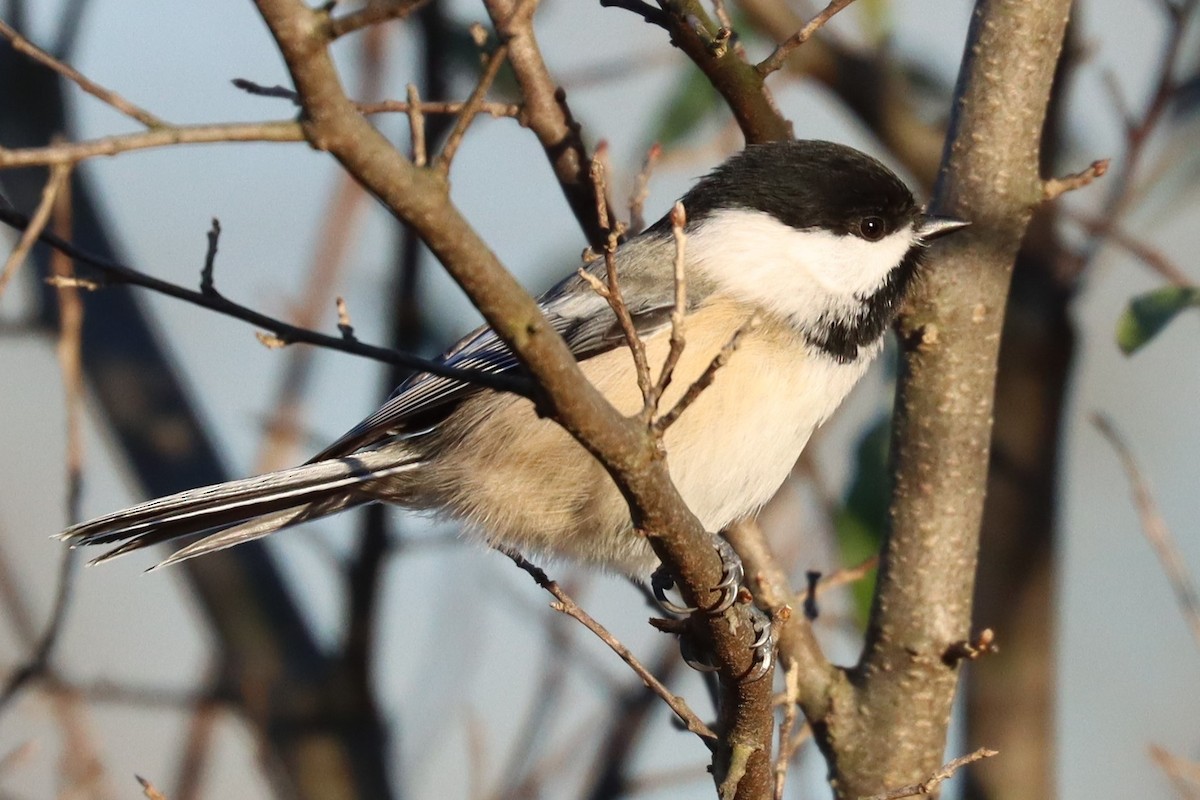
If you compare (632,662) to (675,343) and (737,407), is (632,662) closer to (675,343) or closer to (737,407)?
(675,343)

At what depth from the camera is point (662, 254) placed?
225 centimetres

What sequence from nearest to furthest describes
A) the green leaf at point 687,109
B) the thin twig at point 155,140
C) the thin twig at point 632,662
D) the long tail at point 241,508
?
the thin twig at point 155,140
the thin twig at point 632,662
the long tail at point 241,508
the green leaf at point 687,109

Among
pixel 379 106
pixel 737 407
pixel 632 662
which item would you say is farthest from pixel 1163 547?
pixel 379 106

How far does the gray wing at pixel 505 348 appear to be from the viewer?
215 centimetres

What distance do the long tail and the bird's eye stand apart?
2.88 feet

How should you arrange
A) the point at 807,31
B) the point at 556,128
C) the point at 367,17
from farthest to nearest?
the point at 556,128, the point at 807,31, the point at 367,17

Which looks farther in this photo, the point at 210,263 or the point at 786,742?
the point at 786,742

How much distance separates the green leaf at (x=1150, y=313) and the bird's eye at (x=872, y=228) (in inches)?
17.1

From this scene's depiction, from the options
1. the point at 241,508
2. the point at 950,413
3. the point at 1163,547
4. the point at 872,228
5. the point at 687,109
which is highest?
the point at 687,109

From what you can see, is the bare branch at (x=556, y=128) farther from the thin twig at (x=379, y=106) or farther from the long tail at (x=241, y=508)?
the long tail at (x=241, y=508)

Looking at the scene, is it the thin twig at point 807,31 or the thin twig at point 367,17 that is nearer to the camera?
the thin twig at point 367,17

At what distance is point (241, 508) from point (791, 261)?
1.00 metres

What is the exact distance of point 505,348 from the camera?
2102 millimetres

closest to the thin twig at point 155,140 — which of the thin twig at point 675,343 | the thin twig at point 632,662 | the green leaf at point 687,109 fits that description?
the thin twig at point 675,343
